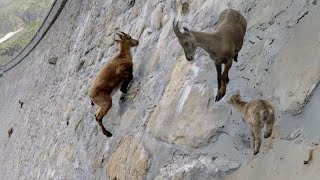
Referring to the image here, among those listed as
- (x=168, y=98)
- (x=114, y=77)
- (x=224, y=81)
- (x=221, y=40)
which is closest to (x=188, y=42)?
(x=221, y=40)

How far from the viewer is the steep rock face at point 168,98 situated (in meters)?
1.73

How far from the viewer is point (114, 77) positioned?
2943 millimetres

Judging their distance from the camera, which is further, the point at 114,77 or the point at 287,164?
the point at 114,77

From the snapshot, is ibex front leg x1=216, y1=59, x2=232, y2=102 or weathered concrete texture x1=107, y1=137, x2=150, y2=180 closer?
ibex front leg x1=216, y1=59, x2=232, y2=102

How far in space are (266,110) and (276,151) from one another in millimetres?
133

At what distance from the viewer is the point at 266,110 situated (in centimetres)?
164

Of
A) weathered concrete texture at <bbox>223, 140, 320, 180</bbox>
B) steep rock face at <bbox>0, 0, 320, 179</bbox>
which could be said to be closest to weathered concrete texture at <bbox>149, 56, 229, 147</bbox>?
steep rock face at <bbox>0, 0, 320, 179</bbox>

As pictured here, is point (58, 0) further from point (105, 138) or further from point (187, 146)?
point (187, 146)

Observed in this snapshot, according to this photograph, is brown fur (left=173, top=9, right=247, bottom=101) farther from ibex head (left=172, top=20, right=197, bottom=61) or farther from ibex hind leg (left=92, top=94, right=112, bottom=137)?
ibex hind leg (left=92, top=94, right=112, bottom=137)

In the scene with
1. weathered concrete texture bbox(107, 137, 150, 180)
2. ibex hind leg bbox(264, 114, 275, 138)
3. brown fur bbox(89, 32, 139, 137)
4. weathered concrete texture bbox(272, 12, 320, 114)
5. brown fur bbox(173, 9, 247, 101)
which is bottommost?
weathered concrete texture bbox(107, 137, 150, 180)

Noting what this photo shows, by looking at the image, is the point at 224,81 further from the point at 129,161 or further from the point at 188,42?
the point at 129,161

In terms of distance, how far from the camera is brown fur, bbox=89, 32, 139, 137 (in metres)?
2.95

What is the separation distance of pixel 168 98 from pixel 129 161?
1.53 feet

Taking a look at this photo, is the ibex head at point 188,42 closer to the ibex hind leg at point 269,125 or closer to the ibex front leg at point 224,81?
the ibex front leg at point 224,81
